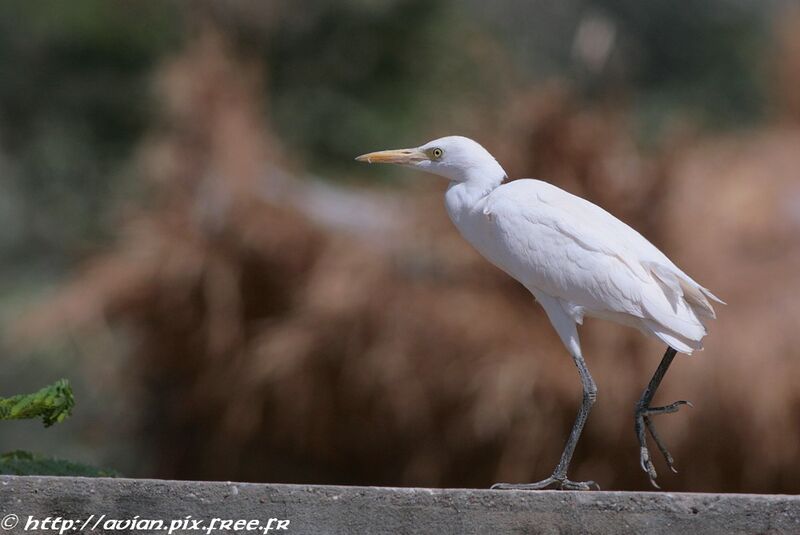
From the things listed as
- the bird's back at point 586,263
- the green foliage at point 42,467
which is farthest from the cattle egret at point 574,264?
the green foliage at point 42,467

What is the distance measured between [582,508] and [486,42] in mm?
11088

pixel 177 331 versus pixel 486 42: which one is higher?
pixel 486 42

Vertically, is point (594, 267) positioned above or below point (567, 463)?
above

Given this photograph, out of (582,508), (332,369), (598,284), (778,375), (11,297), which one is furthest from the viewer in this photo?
(11,297)

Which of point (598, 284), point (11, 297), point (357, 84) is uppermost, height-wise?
point (598, 284)

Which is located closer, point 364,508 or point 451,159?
point 364,508

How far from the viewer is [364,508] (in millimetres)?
2785

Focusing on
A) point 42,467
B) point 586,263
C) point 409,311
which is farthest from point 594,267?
→ point 409,311

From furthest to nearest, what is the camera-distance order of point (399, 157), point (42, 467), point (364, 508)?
point (42, 467) → point (399, 157) → point (364, 508)

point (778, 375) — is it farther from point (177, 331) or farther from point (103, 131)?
point (103, 131)

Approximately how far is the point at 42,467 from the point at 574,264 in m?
1.69

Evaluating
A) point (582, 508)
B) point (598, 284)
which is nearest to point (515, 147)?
point (598, 284)

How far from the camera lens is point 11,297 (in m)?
12.3

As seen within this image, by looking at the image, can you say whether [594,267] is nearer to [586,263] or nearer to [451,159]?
[586,263]
